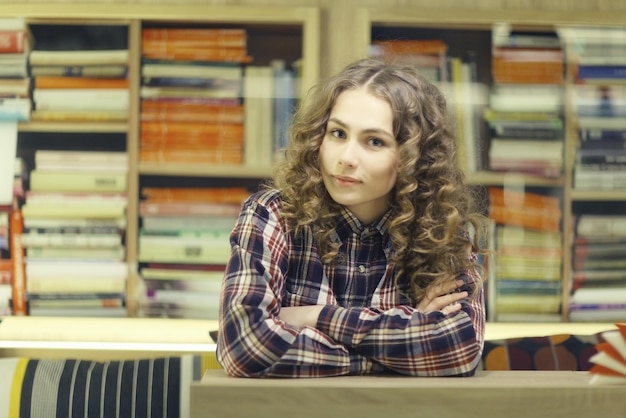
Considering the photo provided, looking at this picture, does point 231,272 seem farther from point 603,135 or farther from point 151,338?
point 603,135

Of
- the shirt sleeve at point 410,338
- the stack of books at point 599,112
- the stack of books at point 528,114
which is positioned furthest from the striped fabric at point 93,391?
the stack of books at point 599,112

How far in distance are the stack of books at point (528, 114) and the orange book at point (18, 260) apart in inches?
57.5

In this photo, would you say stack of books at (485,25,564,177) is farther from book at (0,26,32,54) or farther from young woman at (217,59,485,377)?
book at (0,26,32,54)

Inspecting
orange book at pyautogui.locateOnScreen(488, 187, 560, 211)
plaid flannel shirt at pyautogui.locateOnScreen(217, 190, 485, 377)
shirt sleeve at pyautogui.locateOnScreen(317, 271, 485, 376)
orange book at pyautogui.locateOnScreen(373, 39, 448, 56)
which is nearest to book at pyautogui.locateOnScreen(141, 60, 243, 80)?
orange book at pyautogui.locateOnScreen(373, 39, 448, 56)

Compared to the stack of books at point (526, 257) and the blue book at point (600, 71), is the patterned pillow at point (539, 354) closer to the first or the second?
the stack of books at point (526, 257)

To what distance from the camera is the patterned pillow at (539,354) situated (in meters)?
2.09

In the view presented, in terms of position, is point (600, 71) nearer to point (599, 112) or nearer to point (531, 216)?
point (599, 112)

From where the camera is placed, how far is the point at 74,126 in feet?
8.92

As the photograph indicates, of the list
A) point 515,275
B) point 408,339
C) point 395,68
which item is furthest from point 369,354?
point 515,275

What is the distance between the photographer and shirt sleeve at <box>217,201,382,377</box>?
4.85 feet

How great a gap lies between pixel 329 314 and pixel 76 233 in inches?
55.7

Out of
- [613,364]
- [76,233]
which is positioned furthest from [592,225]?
[76,233]

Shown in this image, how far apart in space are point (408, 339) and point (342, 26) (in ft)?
4.46

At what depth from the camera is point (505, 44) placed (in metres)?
2.73
